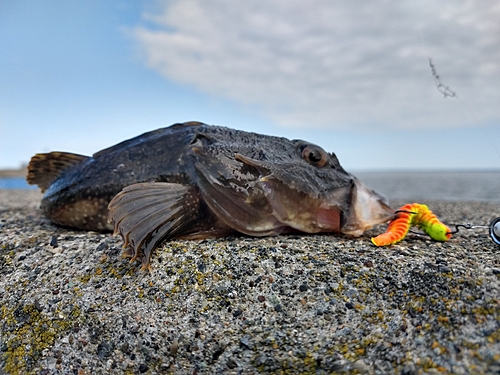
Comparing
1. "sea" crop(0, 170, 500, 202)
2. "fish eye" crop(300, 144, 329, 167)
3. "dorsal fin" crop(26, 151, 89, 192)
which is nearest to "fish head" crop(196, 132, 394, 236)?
"fish eye" crop(300, 144, 329, 167)

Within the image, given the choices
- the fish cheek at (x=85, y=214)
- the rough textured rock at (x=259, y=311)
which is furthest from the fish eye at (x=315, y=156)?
the fish cheek at (x=85, y=214)

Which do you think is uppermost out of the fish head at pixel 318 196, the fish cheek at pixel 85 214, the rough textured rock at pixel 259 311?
the fish head at pixel 318 196

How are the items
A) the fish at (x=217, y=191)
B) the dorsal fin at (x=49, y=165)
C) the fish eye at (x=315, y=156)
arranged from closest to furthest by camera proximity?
1. the fish at (x=217, y=191)
2. the fish eye at (x=315, y=156)
3. the dorsal fin at (x=49, y=165)

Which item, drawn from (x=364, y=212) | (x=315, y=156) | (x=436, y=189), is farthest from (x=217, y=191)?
(x=436, y=189)

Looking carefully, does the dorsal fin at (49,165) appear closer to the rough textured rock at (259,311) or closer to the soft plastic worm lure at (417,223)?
the rough textured rock at (259,311)

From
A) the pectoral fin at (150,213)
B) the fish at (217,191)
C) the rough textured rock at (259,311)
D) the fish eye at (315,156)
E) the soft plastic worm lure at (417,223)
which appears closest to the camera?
the rough textured rock at (259,311)

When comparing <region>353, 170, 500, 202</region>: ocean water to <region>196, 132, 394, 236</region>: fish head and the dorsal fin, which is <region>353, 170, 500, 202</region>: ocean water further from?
the dorsal fin

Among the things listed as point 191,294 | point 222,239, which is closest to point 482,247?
point 222,239

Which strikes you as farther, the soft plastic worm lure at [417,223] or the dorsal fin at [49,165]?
the dorsal fin at [49,165]
